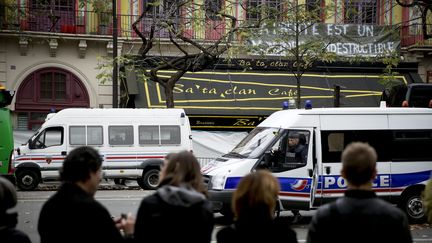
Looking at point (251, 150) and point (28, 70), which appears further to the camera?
point (28, 70)

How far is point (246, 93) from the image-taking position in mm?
25922

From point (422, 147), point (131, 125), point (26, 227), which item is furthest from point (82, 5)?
point (422, 147)

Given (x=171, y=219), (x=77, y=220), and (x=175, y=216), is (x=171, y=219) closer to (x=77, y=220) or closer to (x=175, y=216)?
(x=175, y=216)

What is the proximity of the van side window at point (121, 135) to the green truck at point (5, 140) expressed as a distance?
485cm

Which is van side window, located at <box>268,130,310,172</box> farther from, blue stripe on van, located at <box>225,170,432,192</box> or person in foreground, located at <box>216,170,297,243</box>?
person in foreground, located at <box>216,170,297,243</box>

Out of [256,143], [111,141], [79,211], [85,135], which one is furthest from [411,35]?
[79,211]

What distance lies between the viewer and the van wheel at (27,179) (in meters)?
20.3

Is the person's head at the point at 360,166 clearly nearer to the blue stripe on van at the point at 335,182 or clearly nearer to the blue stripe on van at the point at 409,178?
the blue stripe on van at the point at 335,182

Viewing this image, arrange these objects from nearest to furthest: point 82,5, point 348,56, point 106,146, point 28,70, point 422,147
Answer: point 422,147, point 106,146, point 82,5, point 28,70, point 348,56

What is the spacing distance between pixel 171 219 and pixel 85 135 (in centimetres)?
1658

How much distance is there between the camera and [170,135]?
21094mm

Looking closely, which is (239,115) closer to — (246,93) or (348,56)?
(246,93)

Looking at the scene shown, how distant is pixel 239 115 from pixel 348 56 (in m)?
5.32

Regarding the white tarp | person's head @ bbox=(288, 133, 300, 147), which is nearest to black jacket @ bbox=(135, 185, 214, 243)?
person's head @ bbox=(288, 133, 300, 147)
